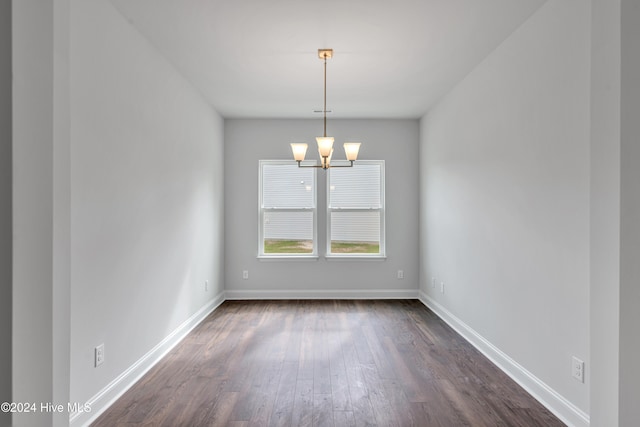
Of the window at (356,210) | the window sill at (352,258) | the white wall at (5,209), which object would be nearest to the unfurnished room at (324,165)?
the white wall at (5,209)

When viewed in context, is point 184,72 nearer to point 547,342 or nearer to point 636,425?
point 547,342

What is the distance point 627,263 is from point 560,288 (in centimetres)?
99

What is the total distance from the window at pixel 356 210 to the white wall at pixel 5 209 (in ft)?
15.9

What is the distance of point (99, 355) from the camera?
7.91 feet

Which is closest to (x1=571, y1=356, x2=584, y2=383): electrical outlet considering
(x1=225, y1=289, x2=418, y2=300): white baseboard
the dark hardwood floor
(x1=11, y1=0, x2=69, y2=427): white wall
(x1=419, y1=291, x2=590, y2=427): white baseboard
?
(x1=419, y1=291, x2=590, y2=427): white baseboard

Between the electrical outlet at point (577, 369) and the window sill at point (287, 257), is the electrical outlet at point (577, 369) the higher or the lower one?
the lower one

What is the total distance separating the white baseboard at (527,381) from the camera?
88.2 inches

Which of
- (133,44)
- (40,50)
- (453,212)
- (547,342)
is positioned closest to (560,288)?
(547,342)

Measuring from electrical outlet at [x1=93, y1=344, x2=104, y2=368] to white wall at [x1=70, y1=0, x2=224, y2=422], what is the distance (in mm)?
38

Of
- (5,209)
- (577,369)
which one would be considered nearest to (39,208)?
(5,209)

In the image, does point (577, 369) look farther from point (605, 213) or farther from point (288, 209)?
point (288, 209)

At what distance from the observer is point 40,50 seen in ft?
3.49

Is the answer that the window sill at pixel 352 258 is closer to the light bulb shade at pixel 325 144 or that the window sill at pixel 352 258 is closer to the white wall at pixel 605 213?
the light bulb shade at pixel 325 144

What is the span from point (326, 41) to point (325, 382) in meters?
2.72
